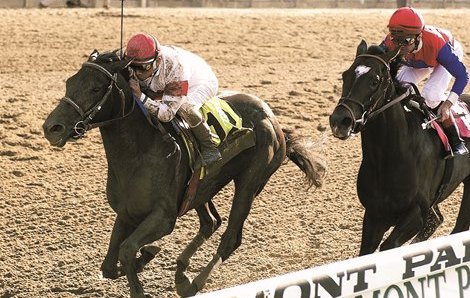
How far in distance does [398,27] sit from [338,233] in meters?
2.47

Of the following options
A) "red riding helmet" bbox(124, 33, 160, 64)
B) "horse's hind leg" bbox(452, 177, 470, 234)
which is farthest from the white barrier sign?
"horse's hind leg" bbox(452, 177, 470, 234)

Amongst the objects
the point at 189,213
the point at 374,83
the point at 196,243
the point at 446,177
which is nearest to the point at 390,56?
the point at 374,83

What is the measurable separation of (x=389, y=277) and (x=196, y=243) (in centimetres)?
225

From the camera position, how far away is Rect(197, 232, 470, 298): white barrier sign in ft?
14.4

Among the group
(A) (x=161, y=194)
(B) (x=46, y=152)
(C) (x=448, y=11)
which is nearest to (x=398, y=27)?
(A) (x=161, y=194)

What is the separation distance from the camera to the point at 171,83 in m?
6.23

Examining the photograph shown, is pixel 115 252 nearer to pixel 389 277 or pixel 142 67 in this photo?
pixel 142 67

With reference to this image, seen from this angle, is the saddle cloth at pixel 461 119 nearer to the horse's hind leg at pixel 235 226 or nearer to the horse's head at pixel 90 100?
the horse's hind leg at pixel 235 226

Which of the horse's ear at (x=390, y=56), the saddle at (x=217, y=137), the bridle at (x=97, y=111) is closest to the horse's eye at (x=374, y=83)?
the horse's ear at (x=390, y=56)

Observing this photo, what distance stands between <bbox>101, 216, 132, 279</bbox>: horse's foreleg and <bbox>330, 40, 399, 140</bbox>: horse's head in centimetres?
154

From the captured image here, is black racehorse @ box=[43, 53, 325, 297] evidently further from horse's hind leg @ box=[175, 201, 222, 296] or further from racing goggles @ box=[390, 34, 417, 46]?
racing goggles @ box=[390, 34, 417, 46]

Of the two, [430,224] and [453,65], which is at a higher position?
[453,65]

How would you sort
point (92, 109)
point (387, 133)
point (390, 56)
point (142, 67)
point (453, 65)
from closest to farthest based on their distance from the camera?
point (92, 109) < point (142, 67) < point (390, 56) < point (387, 133) < point (453, 65)

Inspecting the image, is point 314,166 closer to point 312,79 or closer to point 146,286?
point 146,286
